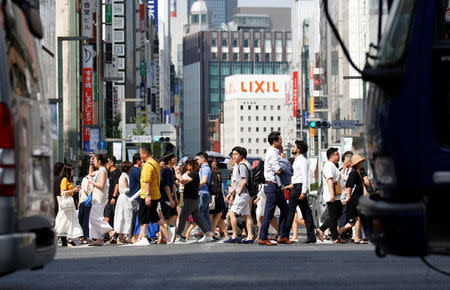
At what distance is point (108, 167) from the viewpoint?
2120 cm

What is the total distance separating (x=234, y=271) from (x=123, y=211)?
8855 millimetres

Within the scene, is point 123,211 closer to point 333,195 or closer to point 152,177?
point 152,177

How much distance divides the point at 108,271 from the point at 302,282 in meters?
2.55

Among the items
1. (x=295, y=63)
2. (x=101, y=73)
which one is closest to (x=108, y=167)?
(x=101, y=73)

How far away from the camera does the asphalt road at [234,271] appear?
9.56 meters

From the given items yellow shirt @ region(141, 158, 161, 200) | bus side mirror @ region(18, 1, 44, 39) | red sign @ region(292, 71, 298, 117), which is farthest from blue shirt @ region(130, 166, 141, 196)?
red sign @ region(292, 71, 298, 117)

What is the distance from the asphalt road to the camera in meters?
9.56

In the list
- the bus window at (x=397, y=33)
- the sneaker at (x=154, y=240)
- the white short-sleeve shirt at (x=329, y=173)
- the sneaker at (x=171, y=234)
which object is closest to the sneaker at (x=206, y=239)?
the sneaker at (x=171, y=234)

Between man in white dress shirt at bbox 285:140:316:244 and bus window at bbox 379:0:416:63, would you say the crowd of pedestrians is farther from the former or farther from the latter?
bus window at bbox 379:0:416:63

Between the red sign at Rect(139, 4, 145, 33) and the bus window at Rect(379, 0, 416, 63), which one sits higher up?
the red sign at Rect(139, 4, 145, 33)

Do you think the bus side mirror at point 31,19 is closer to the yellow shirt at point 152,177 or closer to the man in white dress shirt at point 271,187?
the man in white dress shirt at point 271,187

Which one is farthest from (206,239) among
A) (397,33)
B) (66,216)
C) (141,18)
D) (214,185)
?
(141,18)

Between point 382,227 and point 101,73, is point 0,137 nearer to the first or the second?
point 382,227

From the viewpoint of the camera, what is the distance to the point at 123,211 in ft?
65.1
